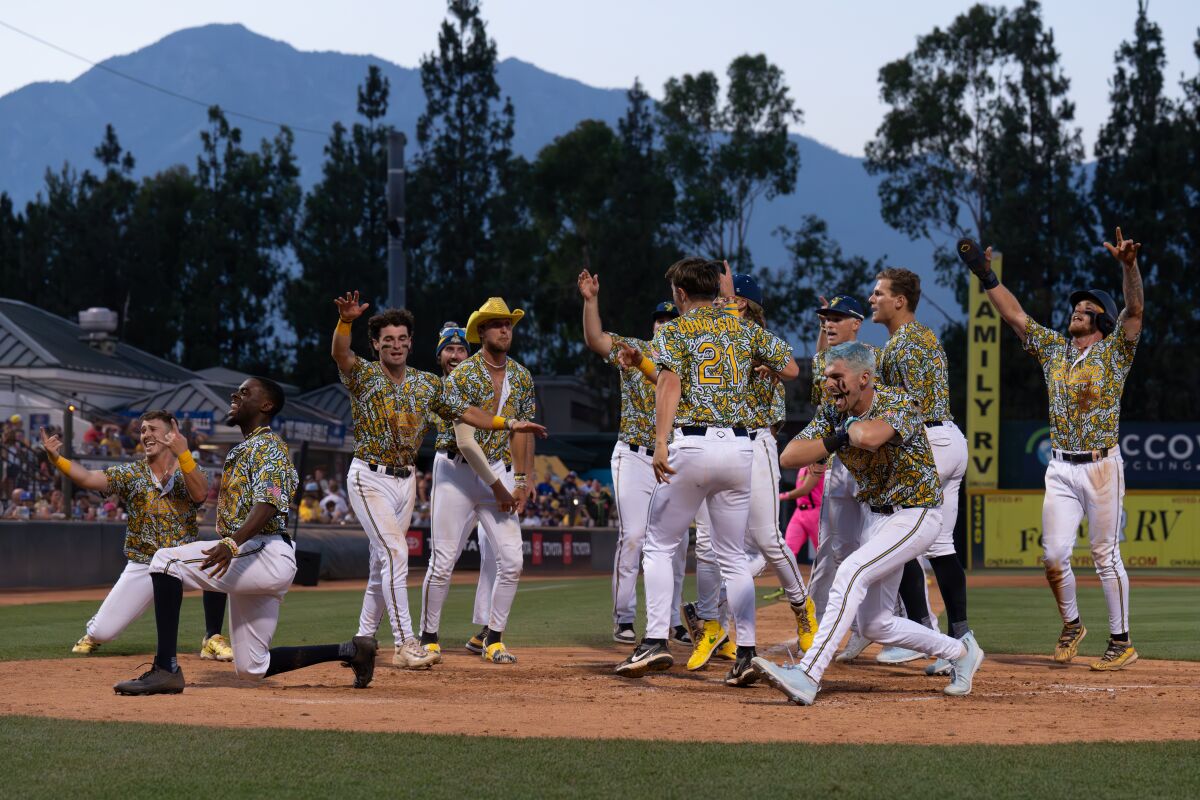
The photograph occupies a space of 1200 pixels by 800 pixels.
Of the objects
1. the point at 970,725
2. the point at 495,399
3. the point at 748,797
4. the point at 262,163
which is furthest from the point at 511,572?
the point at 262,163

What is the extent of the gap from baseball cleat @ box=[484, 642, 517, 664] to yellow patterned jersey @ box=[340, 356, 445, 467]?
1.35 meters

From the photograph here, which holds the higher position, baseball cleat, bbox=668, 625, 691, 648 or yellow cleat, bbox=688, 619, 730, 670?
yellow cleat, bbox=688, 619, 730, 670

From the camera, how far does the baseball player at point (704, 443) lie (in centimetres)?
743

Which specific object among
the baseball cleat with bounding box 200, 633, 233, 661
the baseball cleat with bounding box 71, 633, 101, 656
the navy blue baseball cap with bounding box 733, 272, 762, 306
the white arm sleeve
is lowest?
the baseball cleat with bounding box 71, 633, 101, 656

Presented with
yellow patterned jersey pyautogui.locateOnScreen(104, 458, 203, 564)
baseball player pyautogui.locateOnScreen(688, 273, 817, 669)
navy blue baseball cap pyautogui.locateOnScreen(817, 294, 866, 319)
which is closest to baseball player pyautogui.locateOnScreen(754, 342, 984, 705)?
baseball player pyautogui.locateOnScreen(688, 273, 817, 669)

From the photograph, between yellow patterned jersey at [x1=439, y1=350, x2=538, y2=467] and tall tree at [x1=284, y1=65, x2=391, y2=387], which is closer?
yellow patterned jersey at [x1=439, y1=350, x2=538, y2=467]

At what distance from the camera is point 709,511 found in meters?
7.67

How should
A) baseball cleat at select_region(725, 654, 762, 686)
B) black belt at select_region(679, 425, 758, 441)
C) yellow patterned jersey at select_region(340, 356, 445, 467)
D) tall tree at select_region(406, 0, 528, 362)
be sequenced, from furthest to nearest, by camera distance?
tall tree at select_region(406, 0, 528, 362) < yellow patterned jersey at select_region(340, 356, 445, 467) < baseball cleat at select_region(725, 654, 762, 686) < black belt at select_region(679, 425, 758, 441)

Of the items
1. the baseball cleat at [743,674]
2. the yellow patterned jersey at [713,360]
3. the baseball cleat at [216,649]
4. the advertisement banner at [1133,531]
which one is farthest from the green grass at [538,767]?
the advertisement banner at [1133,531]

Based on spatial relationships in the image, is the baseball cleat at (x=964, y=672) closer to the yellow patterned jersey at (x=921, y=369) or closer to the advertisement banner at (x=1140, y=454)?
the yellow patterned jersey at (x=921, y=369)

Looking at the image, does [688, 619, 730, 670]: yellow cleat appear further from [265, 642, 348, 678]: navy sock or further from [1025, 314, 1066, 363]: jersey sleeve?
[1025, 314, 1066, 363]: jersey sleeve

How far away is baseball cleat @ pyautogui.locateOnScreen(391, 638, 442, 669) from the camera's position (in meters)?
8.46

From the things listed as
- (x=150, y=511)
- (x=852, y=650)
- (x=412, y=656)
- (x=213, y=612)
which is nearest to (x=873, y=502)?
(x=852, y=650)

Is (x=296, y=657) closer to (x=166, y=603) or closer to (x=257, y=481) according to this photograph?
(x=166, y=603)
